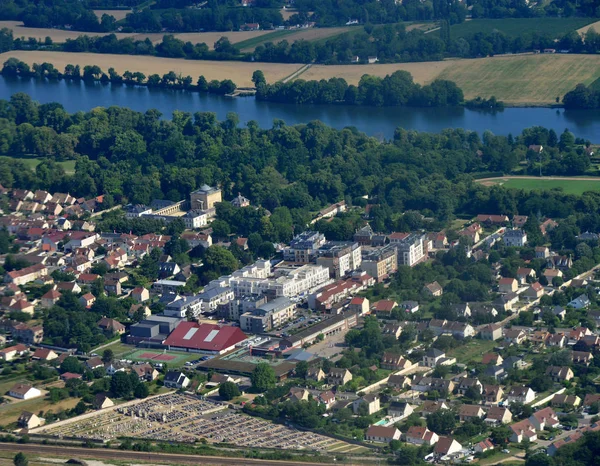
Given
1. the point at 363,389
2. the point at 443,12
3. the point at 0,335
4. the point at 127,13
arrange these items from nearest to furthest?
1. the point at 363,389
2. the point at 0,335
3. the point at 443,12
4. the point at 127,13

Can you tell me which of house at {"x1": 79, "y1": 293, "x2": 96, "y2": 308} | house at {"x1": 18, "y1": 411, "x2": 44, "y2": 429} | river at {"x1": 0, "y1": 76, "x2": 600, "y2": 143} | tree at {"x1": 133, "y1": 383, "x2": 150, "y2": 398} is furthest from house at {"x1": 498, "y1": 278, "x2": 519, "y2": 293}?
river at {"x1": 0, "y1": 76, "x2": 600, "y2": 143}

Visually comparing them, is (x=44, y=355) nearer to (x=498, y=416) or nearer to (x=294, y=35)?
(x=498, y=416)

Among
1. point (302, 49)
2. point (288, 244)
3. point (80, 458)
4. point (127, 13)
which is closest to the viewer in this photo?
point (80, 458)

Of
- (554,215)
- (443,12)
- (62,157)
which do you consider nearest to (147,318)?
(554,215)

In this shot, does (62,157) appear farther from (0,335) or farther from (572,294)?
(572,294)

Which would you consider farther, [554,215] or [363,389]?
[554,215]

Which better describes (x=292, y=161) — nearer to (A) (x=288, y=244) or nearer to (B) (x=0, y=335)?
(A) (x=288, y=244)

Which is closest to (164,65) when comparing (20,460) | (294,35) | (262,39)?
(262,39)
